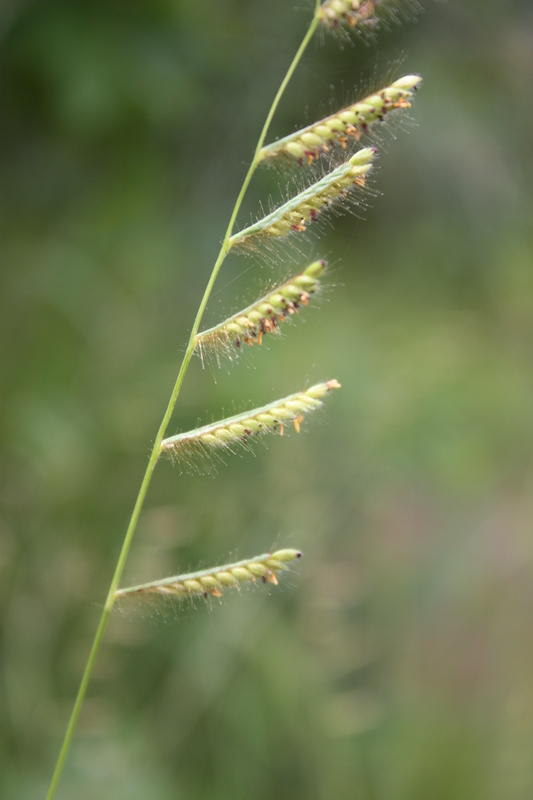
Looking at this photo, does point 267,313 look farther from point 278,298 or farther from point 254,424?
point 254,424

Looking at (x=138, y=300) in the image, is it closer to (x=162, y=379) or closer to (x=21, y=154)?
(x=162, y=379)

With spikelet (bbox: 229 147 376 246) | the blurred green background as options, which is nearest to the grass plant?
spikelet (bbox: 229 147 376 246)

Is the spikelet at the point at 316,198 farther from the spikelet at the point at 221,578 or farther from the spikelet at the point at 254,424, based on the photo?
the spikelet at the point at 221,578

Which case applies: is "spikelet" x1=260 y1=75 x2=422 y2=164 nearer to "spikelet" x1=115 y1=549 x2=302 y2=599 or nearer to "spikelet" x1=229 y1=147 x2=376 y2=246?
"spikelet" x1=229 y1=147 x2=376 y2=246

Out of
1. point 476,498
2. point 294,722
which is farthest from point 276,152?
point 476,498

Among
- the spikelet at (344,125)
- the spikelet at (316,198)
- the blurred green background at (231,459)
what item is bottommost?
the blurred green background at (231,459)

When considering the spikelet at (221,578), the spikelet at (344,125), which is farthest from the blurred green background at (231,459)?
the spikelet at (344,125)

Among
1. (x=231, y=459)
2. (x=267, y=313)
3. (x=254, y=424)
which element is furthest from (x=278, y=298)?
(x=231, y=459)

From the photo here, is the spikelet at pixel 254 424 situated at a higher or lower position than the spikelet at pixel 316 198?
lower
